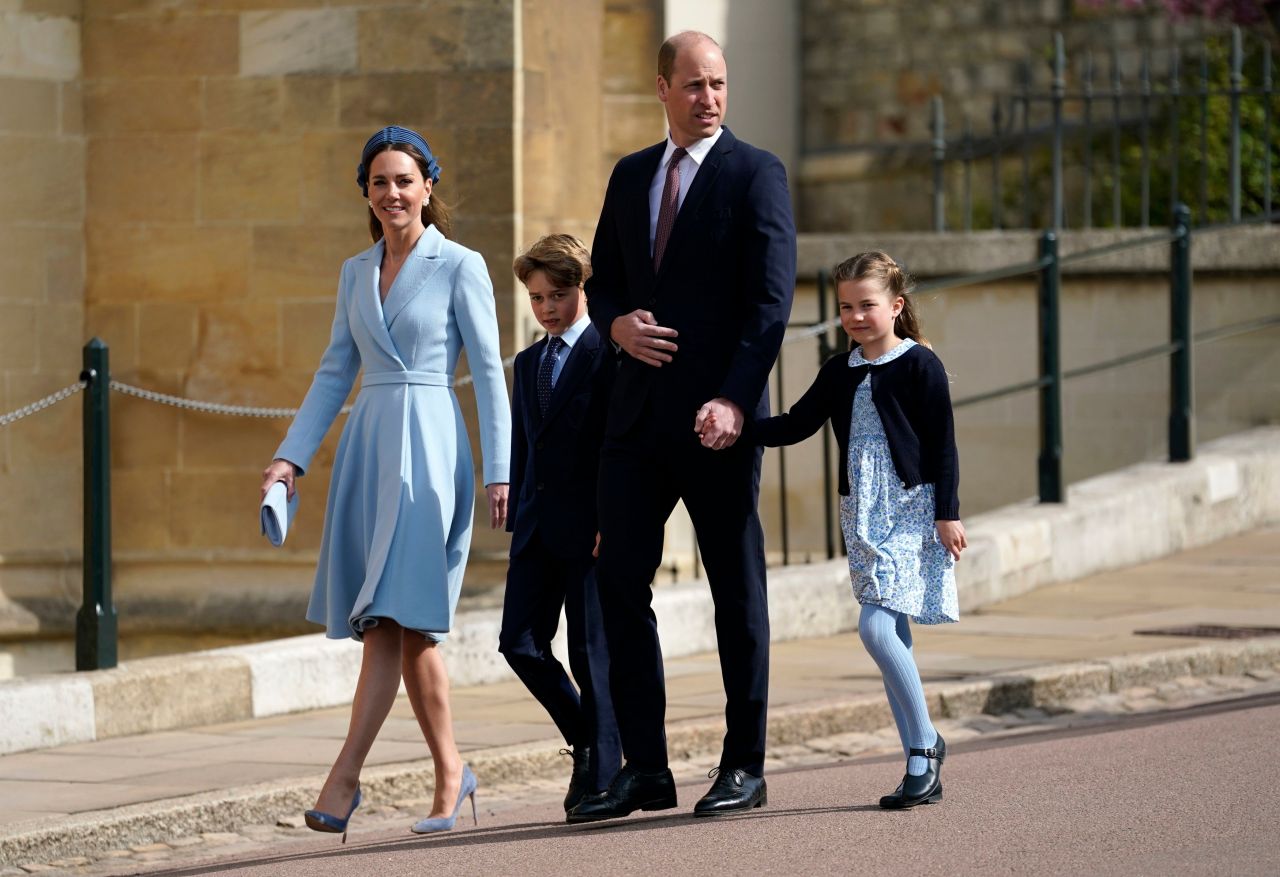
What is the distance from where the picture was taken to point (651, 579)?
5547 mm

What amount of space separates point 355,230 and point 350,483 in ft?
13.9

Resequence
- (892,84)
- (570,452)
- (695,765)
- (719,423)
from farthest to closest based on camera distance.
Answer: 1. (892,84)
2. (695,765)
3. (570,452)
4. (719,423)

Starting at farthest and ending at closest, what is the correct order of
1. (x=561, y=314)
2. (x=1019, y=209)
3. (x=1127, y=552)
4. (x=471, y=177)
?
(x=1019, y=209), (x=1127, y=552), (x=471, y=177), (x=561, y=314)

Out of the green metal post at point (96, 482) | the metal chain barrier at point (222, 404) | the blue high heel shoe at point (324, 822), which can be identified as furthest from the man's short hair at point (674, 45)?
the green metal post at point (96, 482)

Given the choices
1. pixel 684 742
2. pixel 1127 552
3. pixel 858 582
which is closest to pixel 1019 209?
pixel 1127 552

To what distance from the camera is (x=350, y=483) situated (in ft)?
18.8

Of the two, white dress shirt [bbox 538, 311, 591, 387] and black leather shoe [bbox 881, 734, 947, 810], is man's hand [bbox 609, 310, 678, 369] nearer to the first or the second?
white dress shirt [bbox 538, 311, 591, 387]

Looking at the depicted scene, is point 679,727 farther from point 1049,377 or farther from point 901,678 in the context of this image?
point 1049,377

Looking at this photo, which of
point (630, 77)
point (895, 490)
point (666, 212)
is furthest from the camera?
point (630, 77)

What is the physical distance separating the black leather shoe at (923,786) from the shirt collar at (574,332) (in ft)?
4.29

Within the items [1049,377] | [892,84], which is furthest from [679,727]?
[892,84]

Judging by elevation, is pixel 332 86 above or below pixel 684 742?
above

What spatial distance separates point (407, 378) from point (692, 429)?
72 cm

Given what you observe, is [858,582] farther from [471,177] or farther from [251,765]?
[471,177]
